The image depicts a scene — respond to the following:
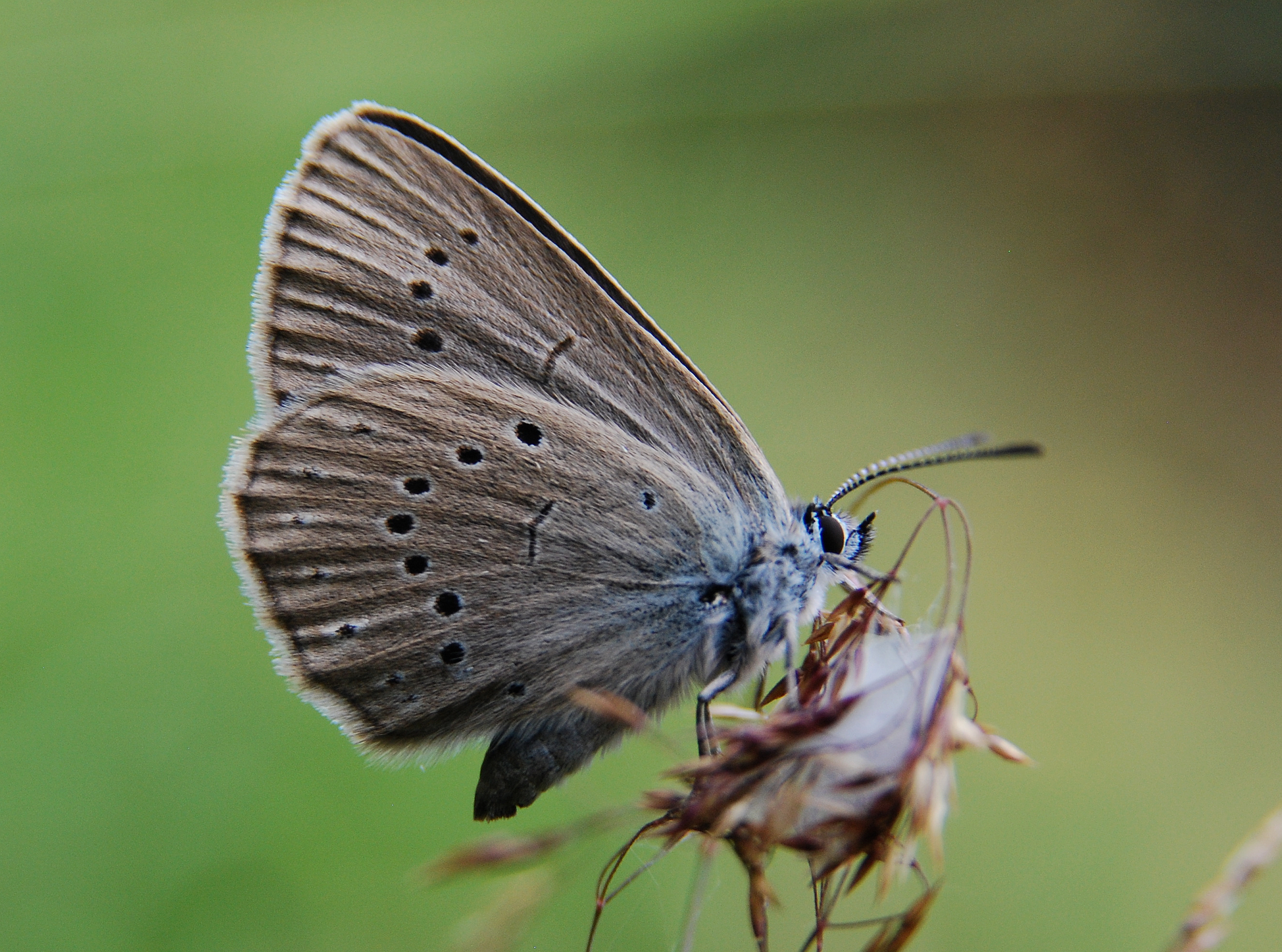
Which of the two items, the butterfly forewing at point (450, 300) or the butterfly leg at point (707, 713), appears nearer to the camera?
the butterfly leg at point (707, 713)

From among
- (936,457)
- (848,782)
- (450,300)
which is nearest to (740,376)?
(936,457)

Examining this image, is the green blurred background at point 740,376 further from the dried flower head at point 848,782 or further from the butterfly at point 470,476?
the dried flower head at point 848,782

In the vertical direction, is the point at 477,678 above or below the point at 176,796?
above

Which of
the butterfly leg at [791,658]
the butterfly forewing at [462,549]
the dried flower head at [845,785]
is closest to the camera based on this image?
the dried flower head at [845,785]

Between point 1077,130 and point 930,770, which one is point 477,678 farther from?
point 1077,130

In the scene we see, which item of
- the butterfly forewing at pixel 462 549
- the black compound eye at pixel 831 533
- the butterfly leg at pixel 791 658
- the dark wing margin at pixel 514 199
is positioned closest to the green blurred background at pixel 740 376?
the butterfly forewing at pixel 462 549

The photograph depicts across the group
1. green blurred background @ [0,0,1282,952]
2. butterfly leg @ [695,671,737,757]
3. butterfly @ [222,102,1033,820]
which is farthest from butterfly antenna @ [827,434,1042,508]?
green blurred background @ [0,0,1282,952]

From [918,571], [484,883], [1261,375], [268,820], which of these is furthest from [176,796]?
[1261,375]

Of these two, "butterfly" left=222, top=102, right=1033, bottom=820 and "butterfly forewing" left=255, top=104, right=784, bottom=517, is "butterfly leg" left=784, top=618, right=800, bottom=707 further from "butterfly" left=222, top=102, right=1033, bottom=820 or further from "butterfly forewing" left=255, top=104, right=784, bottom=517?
"butterfly forewing" left=255, top=104, right=784, bottom=517
